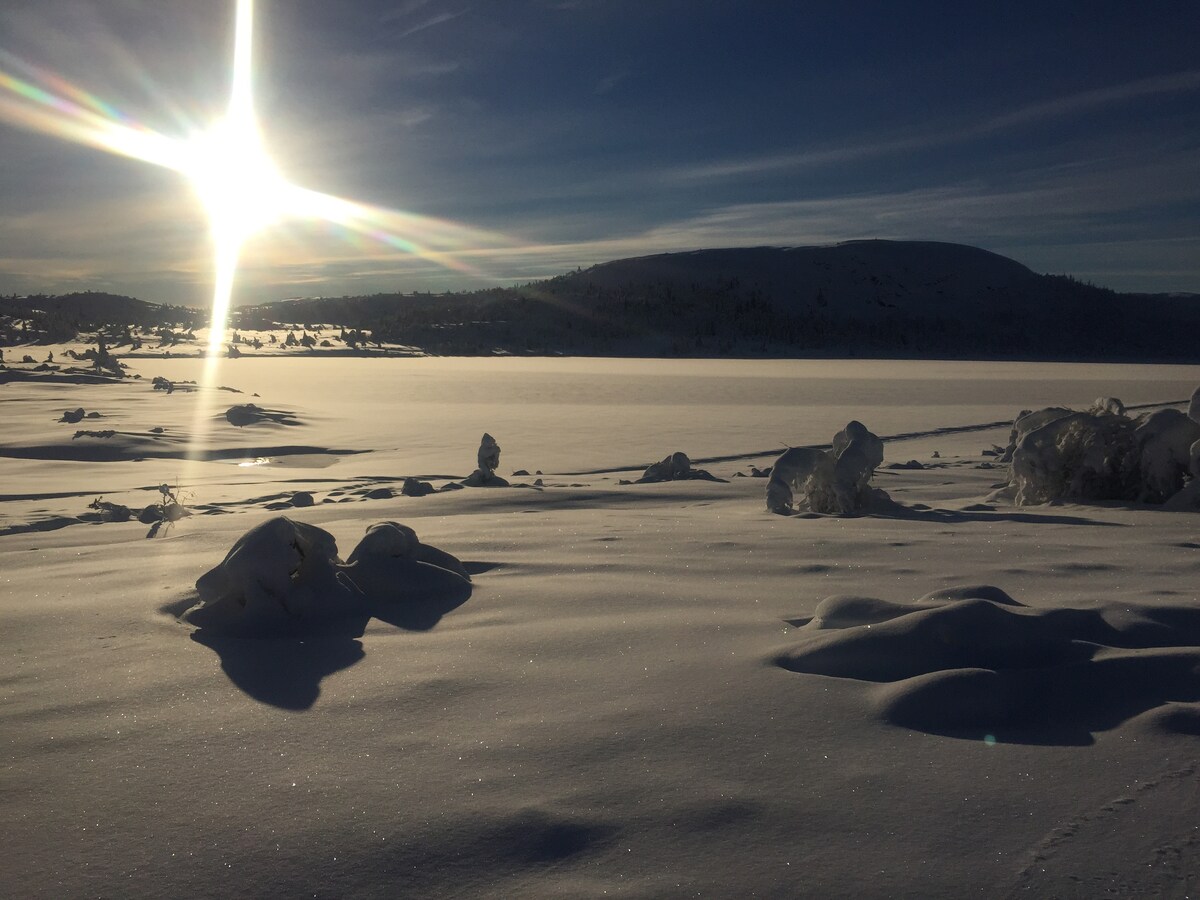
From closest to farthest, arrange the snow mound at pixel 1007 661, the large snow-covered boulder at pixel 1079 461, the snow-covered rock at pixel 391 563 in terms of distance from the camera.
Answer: the snow mound at pixel 1007 661
the snow-covered rock at pixel 391 563
the large snow-covered boulder at pixel 1079 461

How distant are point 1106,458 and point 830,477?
133 cm

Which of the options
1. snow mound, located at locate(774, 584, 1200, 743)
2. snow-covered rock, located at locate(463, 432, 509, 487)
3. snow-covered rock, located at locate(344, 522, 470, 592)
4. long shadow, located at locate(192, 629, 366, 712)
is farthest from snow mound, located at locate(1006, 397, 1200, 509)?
long shadow, located at locate(192, 629, 366, 712)

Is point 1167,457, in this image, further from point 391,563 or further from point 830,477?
point 391,563

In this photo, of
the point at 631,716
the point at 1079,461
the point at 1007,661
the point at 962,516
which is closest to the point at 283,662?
the point at 631,716

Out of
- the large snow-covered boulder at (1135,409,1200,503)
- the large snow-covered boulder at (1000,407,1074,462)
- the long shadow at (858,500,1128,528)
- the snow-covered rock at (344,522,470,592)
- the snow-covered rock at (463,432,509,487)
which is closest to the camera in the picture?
the snow-covered rock at (344,522,470,592)

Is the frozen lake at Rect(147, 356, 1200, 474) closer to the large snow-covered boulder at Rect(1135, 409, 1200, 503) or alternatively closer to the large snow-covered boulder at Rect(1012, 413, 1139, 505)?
the large snow-covered boulder at Rect(1012, 413, 1139, 505)

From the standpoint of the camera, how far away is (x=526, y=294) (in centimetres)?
4856

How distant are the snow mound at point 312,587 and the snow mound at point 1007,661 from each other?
1.05 meters

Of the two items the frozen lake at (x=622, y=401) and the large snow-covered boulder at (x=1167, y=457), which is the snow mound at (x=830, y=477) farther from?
the frozen lake at (x=622, y=401)

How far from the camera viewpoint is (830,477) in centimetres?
422

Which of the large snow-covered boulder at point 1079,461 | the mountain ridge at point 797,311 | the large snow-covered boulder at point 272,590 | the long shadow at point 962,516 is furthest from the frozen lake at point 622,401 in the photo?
the mountain ridge at point 797,311

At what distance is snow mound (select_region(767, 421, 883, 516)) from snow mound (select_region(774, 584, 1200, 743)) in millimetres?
1979

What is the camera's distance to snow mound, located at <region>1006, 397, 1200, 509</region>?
4.17 m

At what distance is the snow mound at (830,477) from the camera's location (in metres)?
4.18
